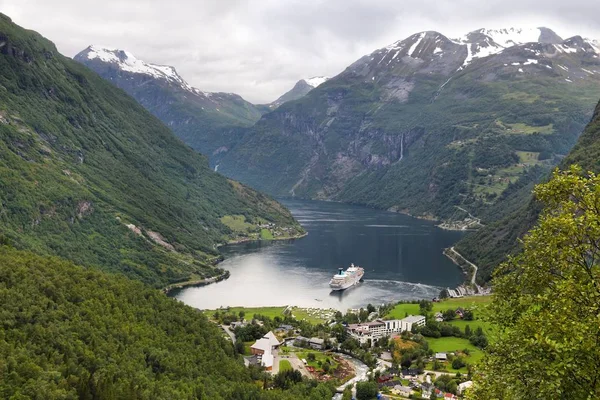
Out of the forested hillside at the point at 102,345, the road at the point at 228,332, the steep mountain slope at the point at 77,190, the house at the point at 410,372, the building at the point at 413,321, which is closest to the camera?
the forested hillside at the point at 102,345

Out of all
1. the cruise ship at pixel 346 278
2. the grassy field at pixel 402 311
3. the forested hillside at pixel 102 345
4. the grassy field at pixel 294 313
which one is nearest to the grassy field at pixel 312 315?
the grassy field at pixel 294 313

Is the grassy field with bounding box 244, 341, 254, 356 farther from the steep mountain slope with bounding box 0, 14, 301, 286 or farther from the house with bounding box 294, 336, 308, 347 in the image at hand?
the steep mountain slope with bounding box 0, 14, 301, 286

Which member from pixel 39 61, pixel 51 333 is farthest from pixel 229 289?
pixel 39 61

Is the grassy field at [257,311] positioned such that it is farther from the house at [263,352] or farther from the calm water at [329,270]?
the house at [263,352]

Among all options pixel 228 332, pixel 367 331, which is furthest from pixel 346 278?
pixel 228 332

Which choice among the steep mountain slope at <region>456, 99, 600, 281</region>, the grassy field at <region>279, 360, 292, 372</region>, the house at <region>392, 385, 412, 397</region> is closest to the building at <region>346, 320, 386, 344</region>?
the grassy field at <region>279, 360, 292, 372</region>
